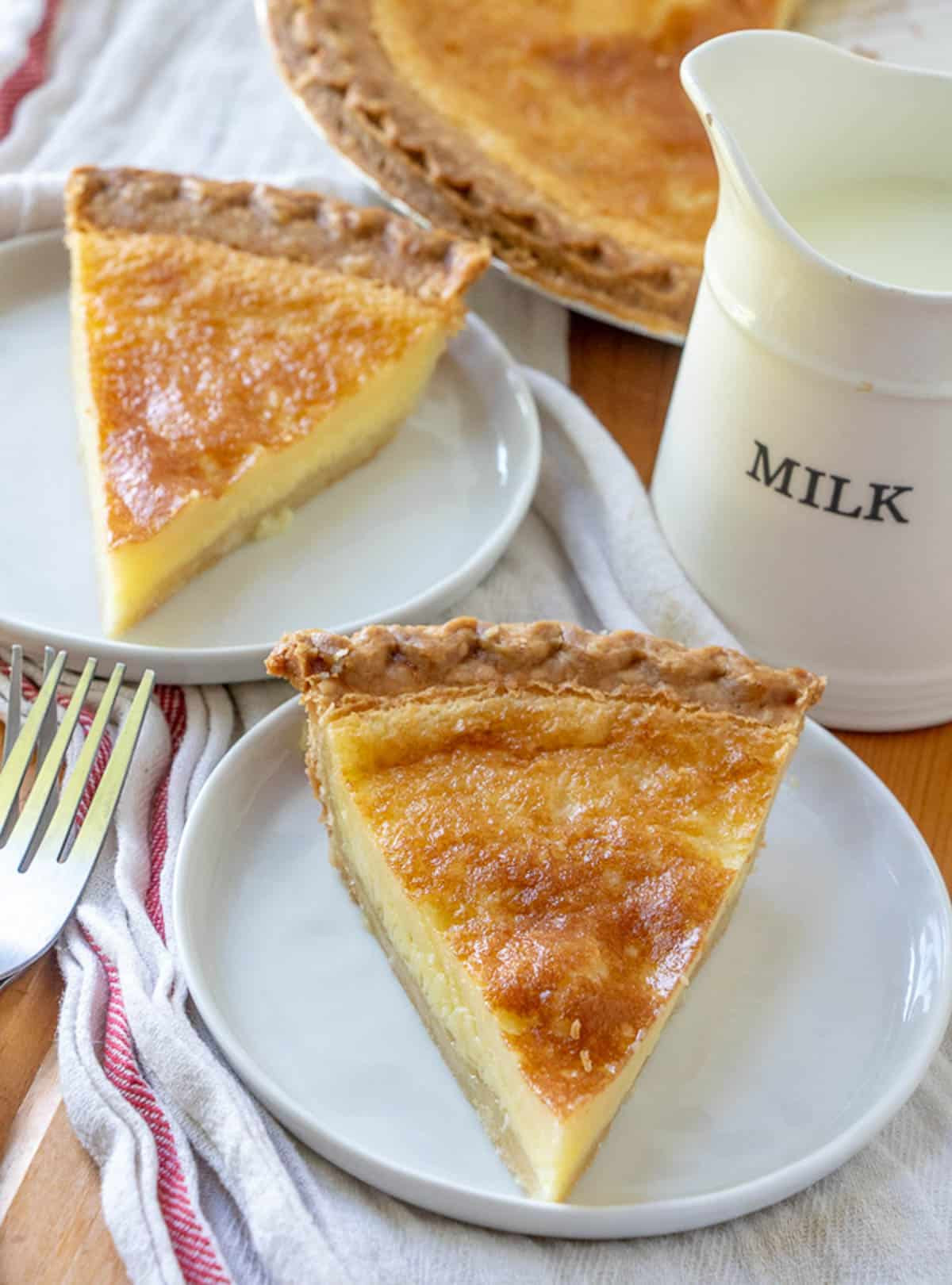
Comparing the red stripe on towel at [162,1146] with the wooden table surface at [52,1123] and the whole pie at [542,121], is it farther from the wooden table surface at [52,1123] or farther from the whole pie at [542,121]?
the whole pie at [542,121]

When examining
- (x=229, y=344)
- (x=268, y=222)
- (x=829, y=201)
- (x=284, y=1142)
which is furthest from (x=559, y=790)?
(x=268, y=222)

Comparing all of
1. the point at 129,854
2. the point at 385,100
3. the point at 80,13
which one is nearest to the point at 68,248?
the point at 385,100

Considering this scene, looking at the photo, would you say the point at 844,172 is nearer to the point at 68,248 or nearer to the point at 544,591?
the point at 544,591

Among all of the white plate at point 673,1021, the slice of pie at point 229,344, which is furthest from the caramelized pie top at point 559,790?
the slice of pie at point 229,344

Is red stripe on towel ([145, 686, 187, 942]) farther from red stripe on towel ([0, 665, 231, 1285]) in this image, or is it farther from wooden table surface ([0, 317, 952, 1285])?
wooden table surface ([0, 317, 952, 1285])

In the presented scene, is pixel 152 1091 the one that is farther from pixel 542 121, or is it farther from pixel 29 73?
pixel 29 73

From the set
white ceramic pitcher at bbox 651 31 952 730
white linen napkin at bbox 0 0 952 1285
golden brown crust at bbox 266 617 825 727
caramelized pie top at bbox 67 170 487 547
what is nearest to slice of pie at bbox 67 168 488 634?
A: caramelized pie top at bbox 67 170 487 547
